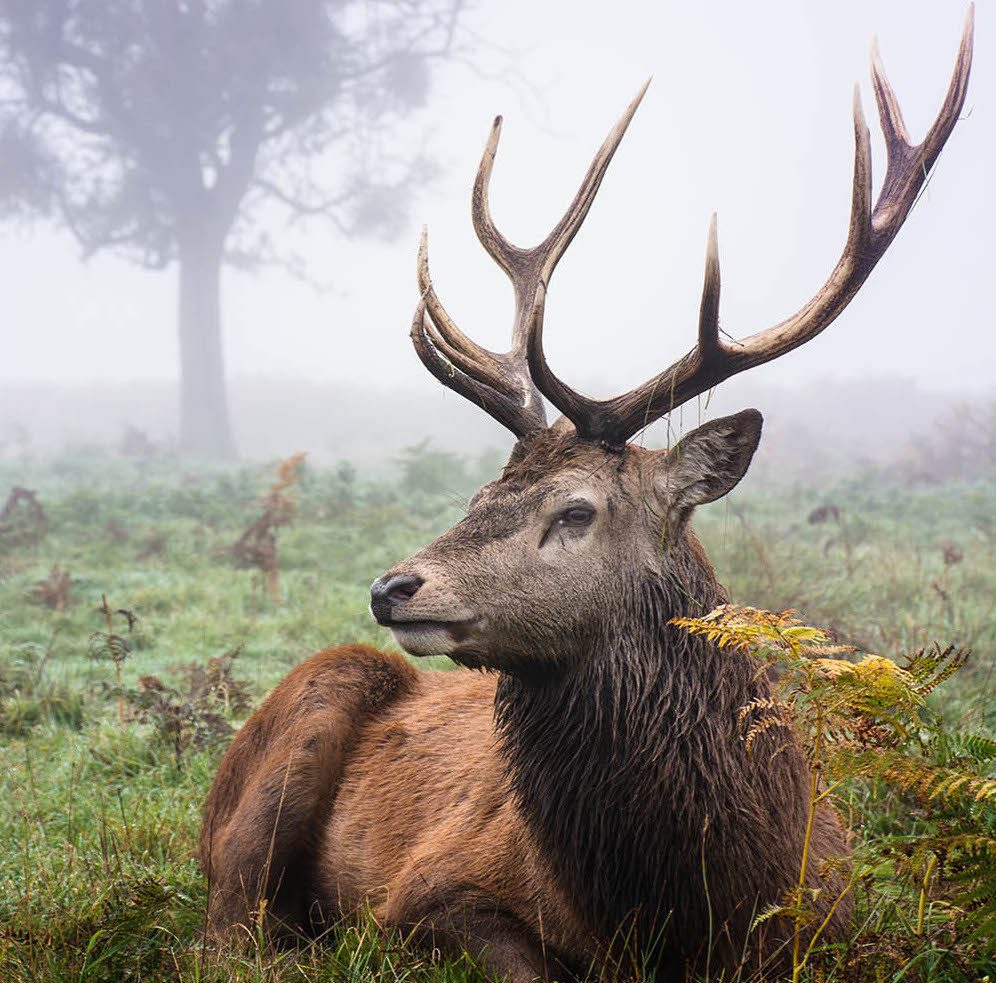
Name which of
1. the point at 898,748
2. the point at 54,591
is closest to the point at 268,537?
the point at 54,591

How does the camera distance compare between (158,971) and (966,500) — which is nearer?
(158,971)

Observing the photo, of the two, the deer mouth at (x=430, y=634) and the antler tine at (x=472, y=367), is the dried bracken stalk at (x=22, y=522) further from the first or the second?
the deer mouth at (x=430, y=634)

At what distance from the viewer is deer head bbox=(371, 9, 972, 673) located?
302cm

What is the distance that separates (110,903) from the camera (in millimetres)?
3105

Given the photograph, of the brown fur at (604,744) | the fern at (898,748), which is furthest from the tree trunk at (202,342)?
the fern at (898,748)

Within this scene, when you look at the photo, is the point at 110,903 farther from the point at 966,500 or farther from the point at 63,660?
the point at 966,500

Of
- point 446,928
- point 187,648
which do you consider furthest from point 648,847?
point 187,648

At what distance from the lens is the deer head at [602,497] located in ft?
9.91

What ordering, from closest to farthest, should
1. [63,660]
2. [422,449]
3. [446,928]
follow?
1. [446,928]
2. [63,660]
3. [422,449]

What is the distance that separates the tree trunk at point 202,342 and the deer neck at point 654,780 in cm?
3210

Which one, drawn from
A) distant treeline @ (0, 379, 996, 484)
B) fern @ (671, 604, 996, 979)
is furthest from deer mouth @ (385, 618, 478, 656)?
distant treeline @ (0, 379, 996, 484)

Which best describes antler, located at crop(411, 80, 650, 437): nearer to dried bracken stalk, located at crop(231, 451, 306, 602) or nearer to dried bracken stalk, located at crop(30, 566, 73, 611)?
dried bracken stalk, located at crop(231, 451, 306, 602)

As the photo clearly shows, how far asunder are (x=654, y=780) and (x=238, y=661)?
4771mm

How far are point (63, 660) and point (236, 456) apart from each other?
85.4 feet
